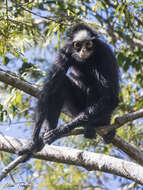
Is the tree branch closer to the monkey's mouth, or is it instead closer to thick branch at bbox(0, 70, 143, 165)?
thick branch at bbox(0, 70, 143, 165)

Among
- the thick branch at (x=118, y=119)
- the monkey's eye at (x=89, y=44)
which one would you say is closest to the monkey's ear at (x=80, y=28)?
the monkey's eye at (x=89, y=44)

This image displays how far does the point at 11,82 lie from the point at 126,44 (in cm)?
353

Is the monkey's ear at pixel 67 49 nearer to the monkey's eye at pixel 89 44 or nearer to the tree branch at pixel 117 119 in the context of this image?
the monkey's eye at pixel 89 44

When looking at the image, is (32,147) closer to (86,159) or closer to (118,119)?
(86,159)

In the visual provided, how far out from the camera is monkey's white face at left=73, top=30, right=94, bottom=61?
5.53 m

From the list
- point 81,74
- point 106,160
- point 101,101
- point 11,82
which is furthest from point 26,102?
point 106,160

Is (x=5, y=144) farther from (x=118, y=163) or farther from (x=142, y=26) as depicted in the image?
(x=142, y=26)

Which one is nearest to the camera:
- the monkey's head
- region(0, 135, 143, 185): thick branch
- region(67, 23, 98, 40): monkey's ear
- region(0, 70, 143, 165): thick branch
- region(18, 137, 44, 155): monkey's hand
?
region(0, 135, 143, 185): thick branch

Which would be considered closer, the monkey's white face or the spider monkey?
the spider monkey

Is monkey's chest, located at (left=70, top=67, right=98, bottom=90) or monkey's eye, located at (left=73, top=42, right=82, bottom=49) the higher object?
monkey's eye, located at (left=73, top=42, right=82, bottom=49)

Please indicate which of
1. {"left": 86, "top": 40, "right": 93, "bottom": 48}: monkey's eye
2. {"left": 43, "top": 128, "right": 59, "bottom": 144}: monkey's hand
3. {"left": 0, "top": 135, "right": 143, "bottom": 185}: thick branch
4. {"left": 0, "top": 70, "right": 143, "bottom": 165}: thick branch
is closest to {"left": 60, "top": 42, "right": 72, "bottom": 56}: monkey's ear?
{"left": 86, "top": 40, "right": 93, "bottom": 48}: monkey's eye

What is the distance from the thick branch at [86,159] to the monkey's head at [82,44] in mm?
1737

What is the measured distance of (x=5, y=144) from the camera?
442 centimetres

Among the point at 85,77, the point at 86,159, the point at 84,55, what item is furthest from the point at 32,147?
the point at 84,55
